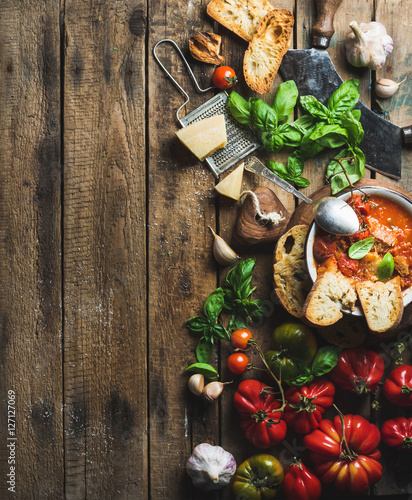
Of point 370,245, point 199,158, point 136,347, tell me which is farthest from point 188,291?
point 370,245

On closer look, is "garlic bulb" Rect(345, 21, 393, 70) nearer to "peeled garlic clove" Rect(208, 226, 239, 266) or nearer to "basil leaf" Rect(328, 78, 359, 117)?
"basil leaf" Rect(328, 78, 359, 117)

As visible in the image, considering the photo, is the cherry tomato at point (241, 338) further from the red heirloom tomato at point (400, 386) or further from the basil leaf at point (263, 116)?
the basil leaf at point (263, 116)

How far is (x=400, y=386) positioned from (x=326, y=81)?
3.88 feet

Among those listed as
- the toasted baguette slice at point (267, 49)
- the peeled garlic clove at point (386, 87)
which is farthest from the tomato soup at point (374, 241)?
the toasted baguette slice at point (267, 49)

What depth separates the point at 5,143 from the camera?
77.2 inches

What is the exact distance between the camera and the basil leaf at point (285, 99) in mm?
1879

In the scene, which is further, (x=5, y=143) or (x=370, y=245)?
(x=5, y=143)

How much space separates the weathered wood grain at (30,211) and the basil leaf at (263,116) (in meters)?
0.77

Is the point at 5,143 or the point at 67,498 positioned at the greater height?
the point at 5,143

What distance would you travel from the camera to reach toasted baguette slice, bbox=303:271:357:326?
168 centimetres

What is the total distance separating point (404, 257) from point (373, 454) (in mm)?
729

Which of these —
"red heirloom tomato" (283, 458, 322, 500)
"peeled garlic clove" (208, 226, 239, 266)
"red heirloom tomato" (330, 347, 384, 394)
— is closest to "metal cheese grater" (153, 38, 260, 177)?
"peeled garlic clove" (208, 226, 239, 266)

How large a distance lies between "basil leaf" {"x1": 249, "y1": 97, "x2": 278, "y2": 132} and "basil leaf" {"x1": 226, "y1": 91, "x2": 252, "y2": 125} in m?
0.04

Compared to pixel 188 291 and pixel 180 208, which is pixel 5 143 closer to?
pixel 180 208
